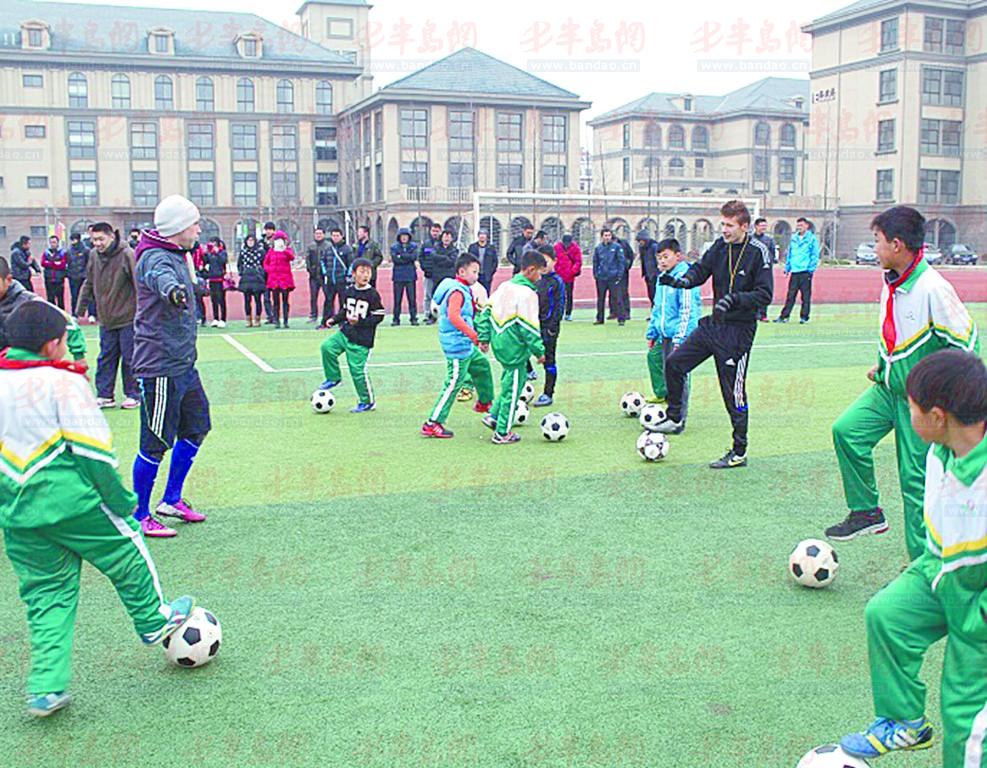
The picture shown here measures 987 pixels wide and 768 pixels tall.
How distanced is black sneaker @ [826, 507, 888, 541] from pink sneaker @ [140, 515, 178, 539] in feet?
13.5

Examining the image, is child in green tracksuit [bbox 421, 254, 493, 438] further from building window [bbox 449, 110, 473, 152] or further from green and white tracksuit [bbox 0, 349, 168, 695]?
building window [bbox 449, 110, 473, 152]

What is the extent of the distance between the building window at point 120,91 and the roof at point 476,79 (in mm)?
17647

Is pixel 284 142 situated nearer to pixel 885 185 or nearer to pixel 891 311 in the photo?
pixel 885 185

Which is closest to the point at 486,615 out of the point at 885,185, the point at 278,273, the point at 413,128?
the point at 278,273

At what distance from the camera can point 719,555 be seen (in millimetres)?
6094

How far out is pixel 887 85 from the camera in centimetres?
6488

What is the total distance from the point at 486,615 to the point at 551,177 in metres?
63.1

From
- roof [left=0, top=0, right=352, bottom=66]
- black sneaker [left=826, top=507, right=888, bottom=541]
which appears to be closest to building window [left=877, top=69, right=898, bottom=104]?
roof [left=0, top=0, right=352, bottom=66]

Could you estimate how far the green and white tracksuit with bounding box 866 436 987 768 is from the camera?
10.3 feet

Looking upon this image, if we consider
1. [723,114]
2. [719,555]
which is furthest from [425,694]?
[723,114]

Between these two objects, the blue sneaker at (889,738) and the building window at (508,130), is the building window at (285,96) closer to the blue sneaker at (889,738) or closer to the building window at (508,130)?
the building window at (508,130)

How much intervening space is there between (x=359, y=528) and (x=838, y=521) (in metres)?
3.16

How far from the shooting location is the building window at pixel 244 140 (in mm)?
67812

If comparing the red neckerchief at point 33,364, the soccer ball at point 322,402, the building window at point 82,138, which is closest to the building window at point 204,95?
the building window at point 82,138
